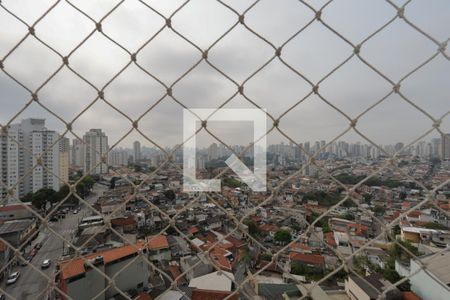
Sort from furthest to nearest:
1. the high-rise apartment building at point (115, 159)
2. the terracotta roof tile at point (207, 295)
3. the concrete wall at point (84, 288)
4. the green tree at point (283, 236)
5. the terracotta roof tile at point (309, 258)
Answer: the green tree at point (283, 236) < the terracotta roof tile at point (309, 258) < the concrete wall at point (84, 288) < the terracotta roof tile at point (207, 295) < the high-rise apartment building at point (115, 159)

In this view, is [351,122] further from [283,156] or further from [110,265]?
[110,265]

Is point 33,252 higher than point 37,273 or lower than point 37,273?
lower

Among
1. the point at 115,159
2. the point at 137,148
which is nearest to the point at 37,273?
the point at 115,159

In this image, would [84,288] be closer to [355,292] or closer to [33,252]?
[355,292]

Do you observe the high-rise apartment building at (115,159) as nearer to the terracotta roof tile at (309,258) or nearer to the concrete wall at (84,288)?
the concrete wall at (84,288)

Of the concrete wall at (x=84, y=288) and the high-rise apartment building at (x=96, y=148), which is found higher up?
the high-rise apartment building at (x=96, y=148)

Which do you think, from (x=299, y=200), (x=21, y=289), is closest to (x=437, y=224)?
(x=299, y=200)

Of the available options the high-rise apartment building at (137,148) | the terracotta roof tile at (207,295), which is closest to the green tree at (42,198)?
the high-rise apartment building at (137,148)

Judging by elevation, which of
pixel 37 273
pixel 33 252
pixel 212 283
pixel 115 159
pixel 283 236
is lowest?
pixel 33 252

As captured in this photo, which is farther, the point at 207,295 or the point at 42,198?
Result: the point at 42,198

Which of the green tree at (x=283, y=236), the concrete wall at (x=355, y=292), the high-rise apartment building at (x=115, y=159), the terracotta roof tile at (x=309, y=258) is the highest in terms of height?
the high-rise apartment building at (x=115, y=159)

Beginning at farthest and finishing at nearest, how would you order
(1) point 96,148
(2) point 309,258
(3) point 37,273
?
(2) point 309,258, (3) point 37,273, (1) point 96,148

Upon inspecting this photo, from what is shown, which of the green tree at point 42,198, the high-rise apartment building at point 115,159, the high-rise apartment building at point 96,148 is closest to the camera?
the high-rise apartment building at point 96,148
